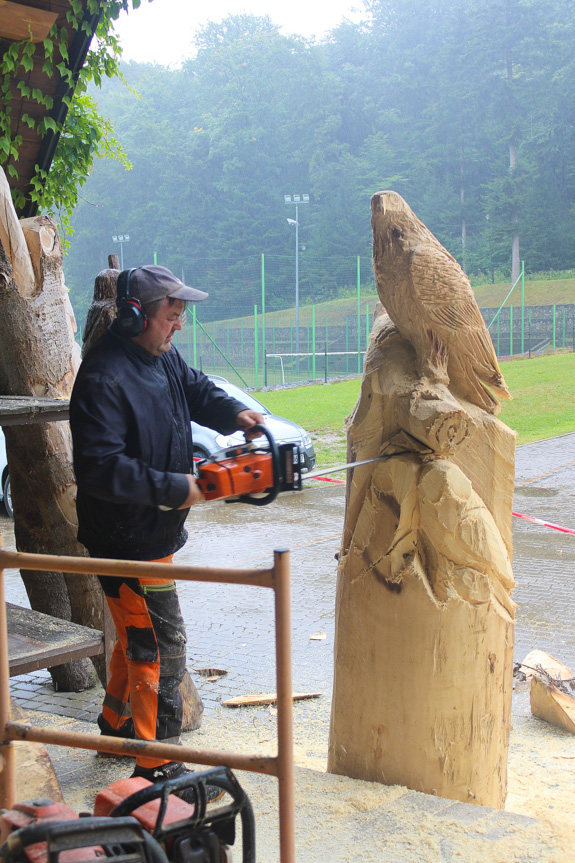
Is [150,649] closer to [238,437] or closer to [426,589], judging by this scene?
[426,589]

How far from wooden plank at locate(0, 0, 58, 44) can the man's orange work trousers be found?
3.32 meters

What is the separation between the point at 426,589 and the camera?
223 centimetres

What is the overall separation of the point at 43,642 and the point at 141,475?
51.7 inches

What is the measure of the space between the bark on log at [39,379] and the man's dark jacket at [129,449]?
50.2 inches

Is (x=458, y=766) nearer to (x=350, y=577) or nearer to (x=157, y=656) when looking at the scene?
(x=350, y=577)

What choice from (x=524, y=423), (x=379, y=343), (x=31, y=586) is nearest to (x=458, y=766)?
(x=379, y=343)

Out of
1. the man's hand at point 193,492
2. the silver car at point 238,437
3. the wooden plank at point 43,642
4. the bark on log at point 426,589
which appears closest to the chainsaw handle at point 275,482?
the man's hand at point 193,492

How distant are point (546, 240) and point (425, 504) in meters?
39.4

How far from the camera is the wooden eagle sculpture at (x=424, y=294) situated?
89.6 inches

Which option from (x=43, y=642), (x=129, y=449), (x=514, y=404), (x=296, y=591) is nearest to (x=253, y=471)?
(x=129, y=449)

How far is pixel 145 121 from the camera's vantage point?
56.0m

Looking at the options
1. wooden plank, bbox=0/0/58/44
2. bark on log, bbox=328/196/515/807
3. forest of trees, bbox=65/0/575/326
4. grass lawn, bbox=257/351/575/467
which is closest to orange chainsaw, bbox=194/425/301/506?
bark on log, bbox=328/196/515/807

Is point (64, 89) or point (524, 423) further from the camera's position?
point (524, 423)

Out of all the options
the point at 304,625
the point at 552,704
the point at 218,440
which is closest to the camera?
the point at 552,704
